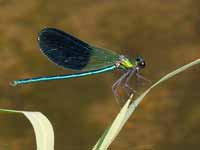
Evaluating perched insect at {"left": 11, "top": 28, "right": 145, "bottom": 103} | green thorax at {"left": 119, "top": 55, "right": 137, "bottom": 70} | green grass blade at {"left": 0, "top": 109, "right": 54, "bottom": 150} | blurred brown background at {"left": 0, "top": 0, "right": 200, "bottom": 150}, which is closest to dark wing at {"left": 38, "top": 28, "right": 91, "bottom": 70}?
perched insect at {"left": 11, "top": 28, "right": 145, "bottom": 103}

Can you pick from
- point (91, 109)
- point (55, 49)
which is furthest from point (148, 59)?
point (55, 49)

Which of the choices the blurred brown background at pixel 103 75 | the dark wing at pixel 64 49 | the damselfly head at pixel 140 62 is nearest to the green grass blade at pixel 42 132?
the dark wing at pixel 64 49

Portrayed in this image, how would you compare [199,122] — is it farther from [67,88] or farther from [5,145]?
[5,145]

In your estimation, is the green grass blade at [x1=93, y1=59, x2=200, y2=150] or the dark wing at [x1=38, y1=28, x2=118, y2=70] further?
the dark wing at [x1=38, y1=28, x2=118, y2=70]

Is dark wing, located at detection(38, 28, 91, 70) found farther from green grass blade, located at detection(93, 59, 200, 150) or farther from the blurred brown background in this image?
the blurred brown background

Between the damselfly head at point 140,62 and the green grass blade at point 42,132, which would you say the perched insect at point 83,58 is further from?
the green grass blade at point 42,132

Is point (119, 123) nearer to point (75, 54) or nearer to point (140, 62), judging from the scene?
point (140, 62)

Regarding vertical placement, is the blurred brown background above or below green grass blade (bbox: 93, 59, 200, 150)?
below

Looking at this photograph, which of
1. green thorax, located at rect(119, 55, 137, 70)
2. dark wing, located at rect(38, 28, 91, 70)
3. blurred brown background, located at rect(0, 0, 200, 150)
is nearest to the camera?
dark wing, located at rect(38, 28, 91, 70)
